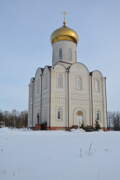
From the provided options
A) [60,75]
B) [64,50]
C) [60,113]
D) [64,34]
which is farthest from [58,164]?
[64,34]

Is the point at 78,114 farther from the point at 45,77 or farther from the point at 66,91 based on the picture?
the point at 45,77

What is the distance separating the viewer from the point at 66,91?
26.0 m

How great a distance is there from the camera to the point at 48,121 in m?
24.6

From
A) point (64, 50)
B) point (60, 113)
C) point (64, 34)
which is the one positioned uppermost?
point (64, 34)

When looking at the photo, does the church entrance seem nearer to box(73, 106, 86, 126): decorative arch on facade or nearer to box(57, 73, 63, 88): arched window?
box(73, 106, 86, 126): decorative arch on facade

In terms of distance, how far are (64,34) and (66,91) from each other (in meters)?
8.75

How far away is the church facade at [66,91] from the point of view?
2530 centimetres

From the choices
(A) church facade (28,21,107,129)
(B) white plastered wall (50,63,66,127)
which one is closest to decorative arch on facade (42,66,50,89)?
(A) church facade (28,21,107,129)

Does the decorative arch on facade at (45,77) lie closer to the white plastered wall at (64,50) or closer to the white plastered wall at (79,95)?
the white plastered wall at (64,50)

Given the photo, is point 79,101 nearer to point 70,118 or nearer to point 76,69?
point 70,118

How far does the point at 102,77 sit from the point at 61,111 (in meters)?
8.18

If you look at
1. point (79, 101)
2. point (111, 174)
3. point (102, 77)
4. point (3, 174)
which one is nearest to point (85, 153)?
point (111, 174)

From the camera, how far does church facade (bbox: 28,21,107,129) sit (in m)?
25.3

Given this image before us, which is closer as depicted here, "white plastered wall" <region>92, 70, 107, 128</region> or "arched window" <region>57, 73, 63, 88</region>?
"arched window" <region>57, 73, 63, 88</region>
